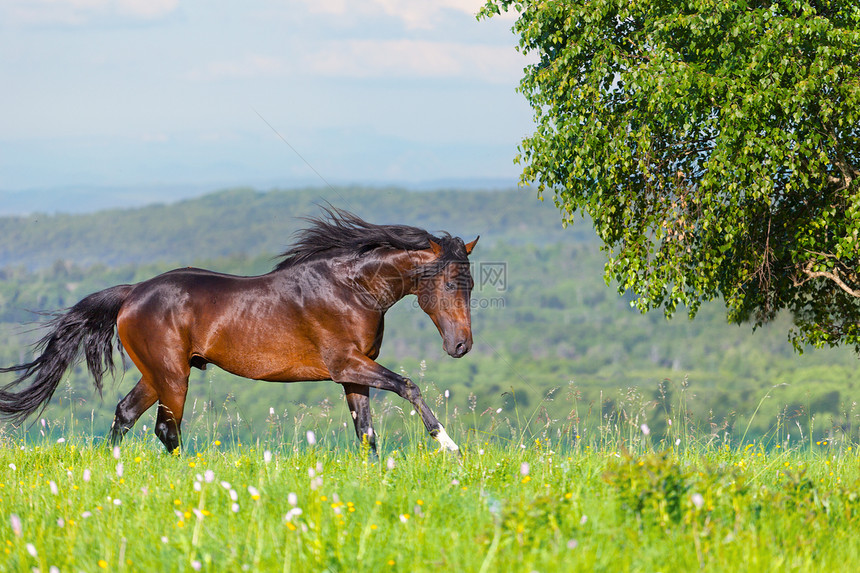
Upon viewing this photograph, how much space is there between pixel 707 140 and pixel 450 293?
19.3 feet

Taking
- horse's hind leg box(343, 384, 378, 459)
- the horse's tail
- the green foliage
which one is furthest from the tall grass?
the horse's tail

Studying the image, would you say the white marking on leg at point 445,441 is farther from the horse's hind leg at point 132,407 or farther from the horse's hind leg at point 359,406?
the horse's hind leg at point 132,407

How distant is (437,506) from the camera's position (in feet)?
18.3

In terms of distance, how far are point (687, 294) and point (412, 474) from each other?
6333 mm

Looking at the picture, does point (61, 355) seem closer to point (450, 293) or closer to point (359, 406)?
point (359, 406)

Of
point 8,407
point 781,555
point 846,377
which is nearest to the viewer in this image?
point 781,555

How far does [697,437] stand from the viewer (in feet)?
28.1

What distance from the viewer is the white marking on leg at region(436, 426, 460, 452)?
24.5 feet

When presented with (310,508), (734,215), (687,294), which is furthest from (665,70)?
(310,508)

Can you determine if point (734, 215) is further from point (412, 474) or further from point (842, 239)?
point (412, 474)

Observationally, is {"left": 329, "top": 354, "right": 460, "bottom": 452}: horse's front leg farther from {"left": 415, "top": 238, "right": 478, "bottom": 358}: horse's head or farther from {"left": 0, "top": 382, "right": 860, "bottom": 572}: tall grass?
{"left": 415, "top": 238, "right": 478, "bottom": 358}: horse's head

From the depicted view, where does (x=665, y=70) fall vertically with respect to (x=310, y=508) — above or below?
above

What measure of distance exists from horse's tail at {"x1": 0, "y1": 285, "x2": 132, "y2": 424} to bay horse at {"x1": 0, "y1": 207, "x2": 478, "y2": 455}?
692 millimetres

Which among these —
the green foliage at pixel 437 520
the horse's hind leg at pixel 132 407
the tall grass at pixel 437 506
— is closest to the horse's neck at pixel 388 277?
the tall grass at pixel 437 506
